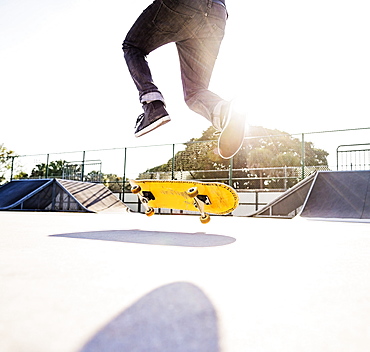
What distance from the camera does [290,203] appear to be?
546 cm

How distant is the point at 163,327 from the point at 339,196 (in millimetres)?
4598

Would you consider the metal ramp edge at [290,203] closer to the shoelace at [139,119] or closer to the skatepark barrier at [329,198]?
the skatepark barrier at [329,198]

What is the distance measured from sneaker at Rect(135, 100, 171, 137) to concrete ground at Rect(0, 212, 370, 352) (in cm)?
118

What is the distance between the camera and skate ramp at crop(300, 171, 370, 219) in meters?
4.12

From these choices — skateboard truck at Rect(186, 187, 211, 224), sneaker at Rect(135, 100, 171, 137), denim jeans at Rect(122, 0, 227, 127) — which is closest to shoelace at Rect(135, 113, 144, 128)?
sneaker at Rect(135, 100, 171, 137)

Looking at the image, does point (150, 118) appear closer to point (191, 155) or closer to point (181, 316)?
point (181, 316)

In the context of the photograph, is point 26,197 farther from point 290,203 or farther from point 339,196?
point 339,196

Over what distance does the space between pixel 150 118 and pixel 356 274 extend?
161cm

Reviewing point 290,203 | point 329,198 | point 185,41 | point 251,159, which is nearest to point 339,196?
point 329,198

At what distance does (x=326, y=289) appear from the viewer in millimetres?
777

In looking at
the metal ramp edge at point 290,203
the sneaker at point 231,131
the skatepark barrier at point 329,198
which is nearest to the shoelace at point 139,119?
the sneaker at point 231,131

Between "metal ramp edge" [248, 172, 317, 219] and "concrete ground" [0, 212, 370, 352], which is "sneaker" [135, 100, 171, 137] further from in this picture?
"metal ramp edge" [248, 172, 317, 219]

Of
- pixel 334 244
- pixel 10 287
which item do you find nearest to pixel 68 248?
pixel 10 287

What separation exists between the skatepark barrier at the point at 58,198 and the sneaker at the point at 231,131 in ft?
18.1
